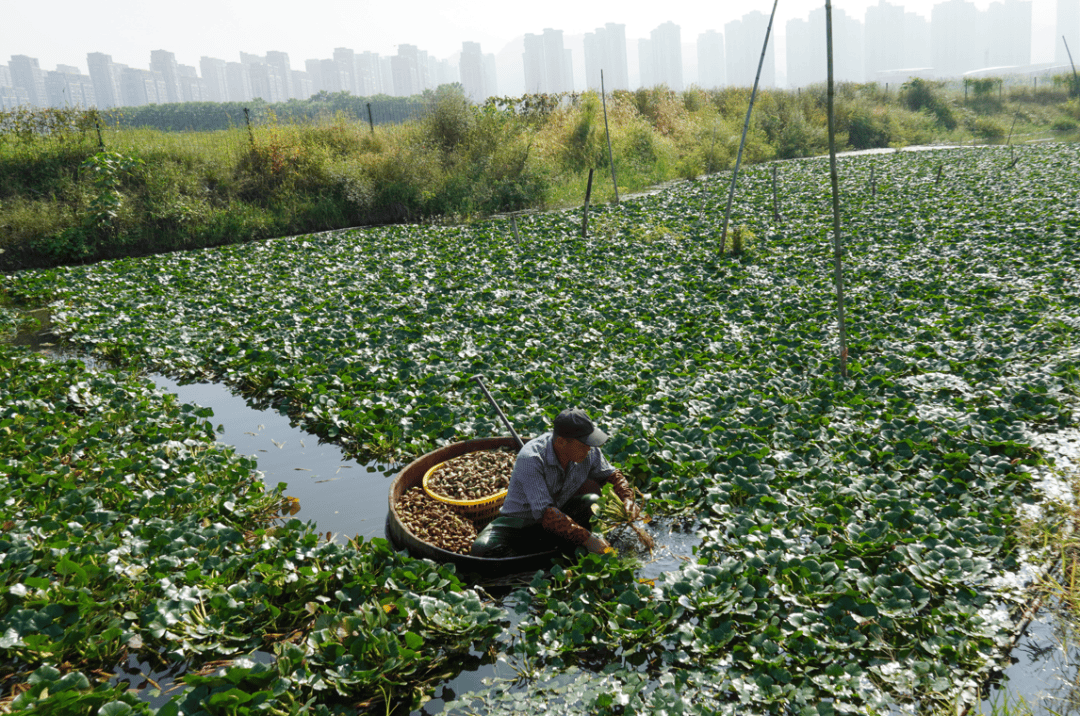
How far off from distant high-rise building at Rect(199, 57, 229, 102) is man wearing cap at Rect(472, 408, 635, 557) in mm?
199513

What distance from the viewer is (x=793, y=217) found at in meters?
11.4

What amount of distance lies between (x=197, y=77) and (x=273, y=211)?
18699 cm

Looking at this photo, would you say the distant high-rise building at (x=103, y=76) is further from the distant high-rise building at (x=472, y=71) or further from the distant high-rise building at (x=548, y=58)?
the distant high-rise building at (x=548, y=58)

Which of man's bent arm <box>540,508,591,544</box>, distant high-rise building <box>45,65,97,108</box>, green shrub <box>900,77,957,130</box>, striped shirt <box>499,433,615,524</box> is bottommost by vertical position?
man's bent arm <box>540,508,591,544</box>

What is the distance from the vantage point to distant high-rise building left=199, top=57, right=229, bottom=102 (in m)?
172

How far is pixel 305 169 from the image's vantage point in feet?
49.7

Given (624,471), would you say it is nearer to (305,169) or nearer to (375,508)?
(375,508)

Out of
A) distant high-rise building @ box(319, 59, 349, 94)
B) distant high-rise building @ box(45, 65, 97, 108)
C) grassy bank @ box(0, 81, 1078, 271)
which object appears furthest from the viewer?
distant high-rise building @ box(319, 59, 349, 94)

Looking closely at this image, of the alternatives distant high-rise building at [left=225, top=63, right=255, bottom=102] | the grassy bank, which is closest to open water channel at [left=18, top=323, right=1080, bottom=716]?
the grassy bank

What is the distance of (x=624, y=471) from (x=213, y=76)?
20936 centimetres

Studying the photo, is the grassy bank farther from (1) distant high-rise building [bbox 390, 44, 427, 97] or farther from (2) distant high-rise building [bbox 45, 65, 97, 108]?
(1) distant high-rise building [bbox 390, 44, 427, 97]

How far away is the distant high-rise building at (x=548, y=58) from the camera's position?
593 feet

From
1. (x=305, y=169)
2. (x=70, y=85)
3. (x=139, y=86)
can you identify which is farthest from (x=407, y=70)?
(x=305, y=169)

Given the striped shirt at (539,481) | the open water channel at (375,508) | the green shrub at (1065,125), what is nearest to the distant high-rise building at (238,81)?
the green shrub at (1065,125)
